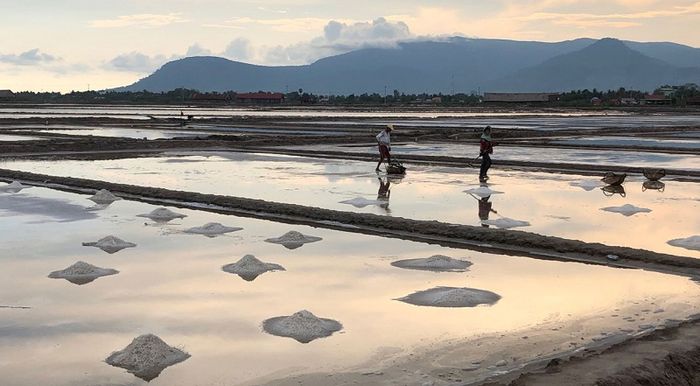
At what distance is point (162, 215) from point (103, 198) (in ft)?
7.79

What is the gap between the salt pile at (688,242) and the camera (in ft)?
34.0

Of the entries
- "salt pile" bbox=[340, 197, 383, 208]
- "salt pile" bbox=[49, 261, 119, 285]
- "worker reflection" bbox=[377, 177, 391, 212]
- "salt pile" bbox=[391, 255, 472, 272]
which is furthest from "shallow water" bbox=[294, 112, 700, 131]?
"salt pile" bbox=[49, 261, 119, 285]

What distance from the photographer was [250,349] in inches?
251

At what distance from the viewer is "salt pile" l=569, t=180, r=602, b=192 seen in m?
16.7

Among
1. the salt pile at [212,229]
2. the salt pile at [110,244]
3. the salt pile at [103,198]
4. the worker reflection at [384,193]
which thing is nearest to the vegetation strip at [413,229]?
the salt pile at [103,198]

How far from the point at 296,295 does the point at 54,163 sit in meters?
16.4

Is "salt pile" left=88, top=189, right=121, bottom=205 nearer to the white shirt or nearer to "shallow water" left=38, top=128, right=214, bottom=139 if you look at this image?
the white shirt

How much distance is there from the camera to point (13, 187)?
16.6 m

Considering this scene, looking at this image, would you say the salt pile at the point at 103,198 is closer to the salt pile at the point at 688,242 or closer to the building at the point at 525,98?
the salt pile at the point at 688,242

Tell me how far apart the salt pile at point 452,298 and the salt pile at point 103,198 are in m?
8.25

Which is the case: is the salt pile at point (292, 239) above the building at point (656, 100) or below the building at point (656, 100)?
above

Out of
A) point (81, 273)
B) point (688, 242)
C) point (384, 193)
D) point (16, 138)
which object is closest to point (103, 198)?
point (384, 193)

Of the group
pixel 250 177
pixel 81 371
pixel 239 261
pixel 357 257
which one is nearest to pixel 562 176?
pixel 250 177

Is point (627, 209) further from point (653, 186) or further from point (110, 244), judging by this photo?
point (110, 244)
